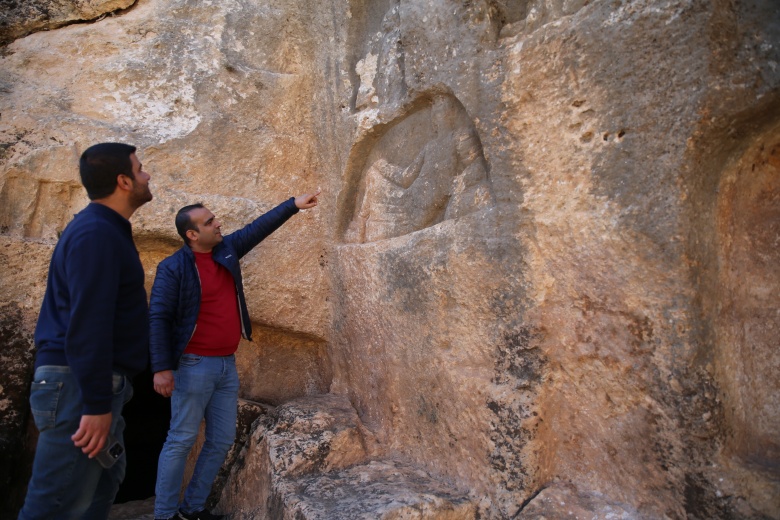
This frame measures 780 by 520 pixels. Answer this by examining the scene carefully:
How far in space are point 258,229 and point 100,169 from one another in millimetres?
1028

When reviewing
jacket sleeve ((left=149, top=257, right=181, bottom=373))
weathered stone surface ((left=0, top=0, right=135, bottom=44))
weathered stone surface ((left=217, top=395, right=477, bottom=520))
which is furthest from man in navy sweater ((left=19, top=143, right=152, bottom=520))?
weathered stone surface ((left=0, top=0, right=135, bottom=44))

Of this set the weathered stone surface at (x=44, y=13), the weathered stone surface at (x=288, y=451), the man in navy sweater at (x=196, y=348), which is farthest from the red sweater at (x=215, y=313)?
the weathered stone surface at (x=44, y=13)

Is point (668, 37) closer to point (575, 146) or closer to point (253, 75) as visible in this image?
point (575, 146)

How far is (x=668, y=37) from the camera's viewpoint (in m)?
1.80

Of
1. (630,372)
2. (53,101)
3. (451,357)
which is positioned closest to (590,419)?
(630,372)

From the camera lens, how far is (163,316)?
2.49 m

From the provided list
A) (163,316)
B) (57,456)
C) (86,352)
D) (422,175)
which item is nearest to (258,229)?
(163,316)

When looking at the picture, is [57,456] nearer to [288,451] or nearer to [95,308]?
[95,308]

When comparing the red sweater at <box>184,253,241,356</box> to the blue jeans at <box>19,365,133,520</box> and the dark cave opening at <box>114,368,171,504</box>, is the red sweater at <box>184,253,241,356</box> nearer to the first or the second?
the blue jeans at <box>19,365,133,520</box>

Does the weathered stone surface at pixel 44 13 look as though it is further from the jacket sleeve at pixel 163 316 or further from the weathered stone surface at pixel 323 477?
the weathered stone surface at pixel 323 477

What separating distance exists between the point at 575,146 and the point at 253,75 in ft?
7.01

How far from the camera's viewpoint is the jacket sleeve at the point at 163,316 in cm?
244

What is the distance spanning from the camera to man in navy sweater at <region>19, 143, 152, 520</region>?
1636 millimetres

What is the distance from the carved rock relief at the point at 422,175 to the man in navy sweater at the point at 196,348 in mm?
751
